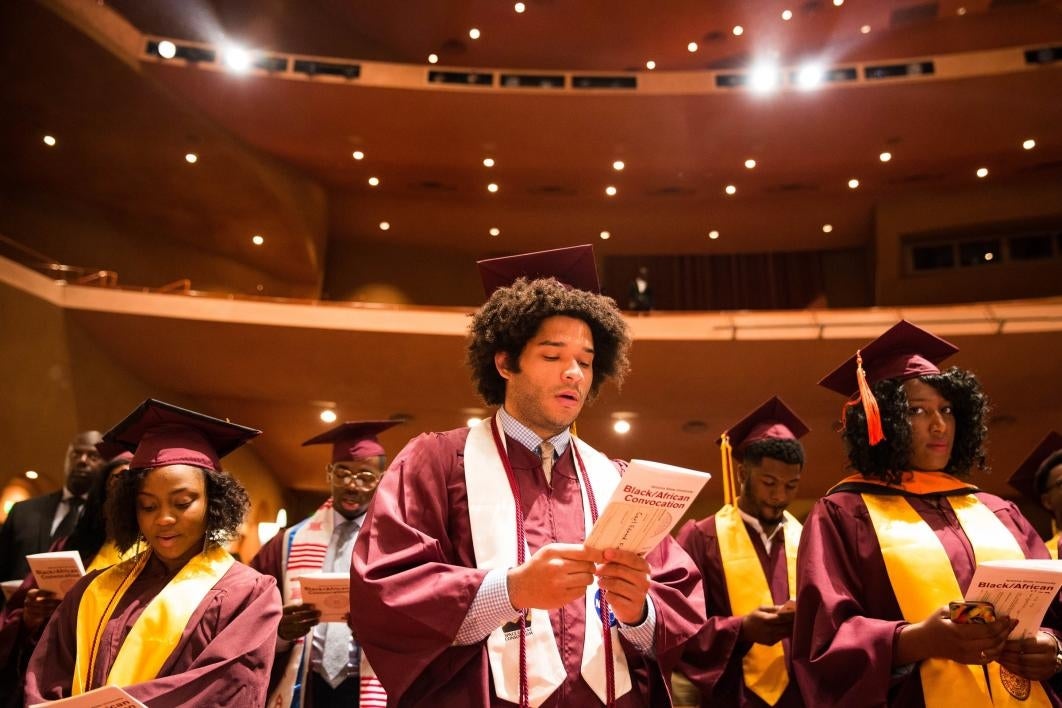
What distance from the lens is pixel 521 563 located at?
74.3 inches

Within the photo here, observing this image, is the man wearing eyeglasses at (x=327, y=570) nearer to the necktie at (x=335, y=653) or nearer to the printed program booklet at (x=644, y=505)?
the necktie at (x=335, y=653)

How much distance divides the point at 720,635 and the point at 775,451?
1.39 m

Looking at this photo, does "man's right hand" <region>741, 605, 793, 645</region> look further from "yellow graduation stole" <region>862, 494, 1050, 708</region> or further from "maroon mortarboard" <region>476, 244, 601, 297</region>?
"maroon mortarboard" <region>476, 244, 601, 297</region>

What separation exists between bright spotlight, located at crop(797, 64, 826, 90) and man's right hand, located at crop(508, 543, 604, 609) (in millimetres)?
12279

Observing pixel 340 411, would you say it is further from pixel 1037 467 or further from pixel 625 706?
pixel 625 706

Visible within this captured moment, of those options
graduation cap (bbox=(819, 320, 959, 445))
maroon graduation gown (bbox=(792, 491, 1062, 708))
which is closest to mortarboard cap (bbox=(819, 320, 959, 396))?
graduation cap (bbox=(819, 320, 959, 445))

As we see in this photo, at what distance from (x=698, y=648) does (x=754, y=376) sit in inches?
342

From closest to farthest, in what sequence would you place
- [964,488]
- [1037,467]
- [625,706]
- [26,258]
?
[625,706]
[964,488]
[1037,467]
[26,258]

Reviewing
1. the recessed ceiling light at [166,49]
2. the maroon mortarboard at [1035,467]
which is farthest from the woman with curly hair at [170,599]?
the recessed ceiling light at [166,49]

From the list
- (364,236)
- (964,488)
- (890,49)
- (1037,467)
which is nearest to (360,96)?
(364,236)

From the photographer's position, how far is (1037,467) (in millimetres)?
4496

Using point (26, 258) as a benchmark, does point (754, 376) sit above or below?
below

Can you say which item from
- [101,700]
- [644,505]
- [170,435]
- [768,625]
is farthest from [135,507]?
[768,625]

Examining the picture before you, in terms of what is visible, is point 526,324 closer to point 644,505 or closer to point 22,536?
point 644,505
